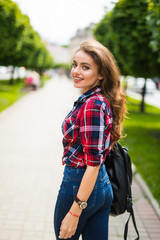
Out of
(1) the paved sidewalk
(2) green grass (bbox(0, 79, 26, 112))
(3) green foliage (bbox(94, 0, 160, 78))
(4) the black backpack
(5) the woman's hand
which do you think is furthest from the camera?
(2) green grass (bbox(0, 79, 26, 112))

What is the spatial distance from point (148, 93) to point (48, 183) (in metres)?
24.3

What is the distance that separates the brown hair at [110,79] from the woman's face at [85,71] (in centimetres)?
3

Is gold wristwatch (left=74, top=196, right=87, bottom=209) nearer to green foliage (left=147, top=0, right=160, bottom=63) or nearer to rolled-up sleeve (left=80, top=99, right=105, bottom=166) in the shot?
rolled-up sleeve (left=80, top=99, right=105, bottom=166)

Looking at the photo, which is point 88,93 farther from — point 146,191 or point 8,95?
point 8,95

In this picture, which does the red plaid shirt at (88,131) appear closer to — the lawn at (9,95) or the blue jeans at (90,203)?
the blue jeans at (90,203)

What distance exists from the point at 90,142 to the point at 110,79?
468 millimetres

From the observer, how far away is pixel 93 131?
1632mm

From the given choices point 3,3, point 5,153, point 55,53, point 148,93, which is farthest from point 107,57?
point 55,53

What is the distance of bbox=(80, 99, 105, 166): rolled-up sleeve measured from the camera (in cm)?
163

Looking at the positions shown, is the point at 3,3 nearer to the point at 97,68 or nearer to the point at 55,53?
the point at 97,68

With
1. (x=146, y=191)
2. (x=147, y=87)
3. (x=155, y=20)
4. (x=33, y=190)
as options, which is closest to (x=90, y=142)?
(x=33, y=190)

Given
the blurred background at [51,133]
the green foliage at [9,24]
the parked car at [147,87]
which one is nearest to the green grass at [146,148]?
the blurred background at [51,133]

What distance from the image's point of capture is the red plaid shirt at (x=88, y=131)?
1.64 meters

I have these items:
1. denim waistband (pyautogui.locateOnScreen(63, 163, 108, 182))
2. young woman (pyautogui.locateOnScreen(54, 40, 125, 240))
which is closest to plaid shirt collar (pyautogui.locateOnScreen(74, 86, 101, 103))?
young woman (pyautogui.locateOnScreen(54, 40, 125, 240))
